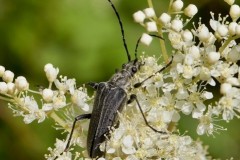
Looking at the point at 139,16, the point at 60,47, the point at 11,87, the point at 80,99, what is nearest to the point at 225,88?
the point at 139,16

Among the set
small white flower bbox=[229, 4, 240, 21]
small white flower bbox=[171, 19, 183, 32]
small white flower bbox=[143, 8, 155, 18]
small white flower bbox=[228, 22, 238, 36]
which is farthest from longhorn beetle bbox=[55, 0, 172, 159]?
small white flower bbox=[229, 4, 240, 21]

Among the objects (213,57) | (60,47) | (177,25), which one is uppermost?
(60,47)

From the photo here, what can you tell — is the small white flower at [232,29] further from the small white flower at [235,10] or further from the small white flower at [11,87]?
the small white flower at [11,87]

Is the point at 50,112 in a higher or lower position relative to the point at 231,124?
lower

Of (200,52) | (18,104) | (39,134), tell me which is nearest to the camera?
(200,52)

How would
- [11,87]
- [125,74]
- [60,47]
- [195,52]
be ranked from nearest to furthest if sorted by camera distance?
[195,52] → [11,87] → [125,74] → [60,47]

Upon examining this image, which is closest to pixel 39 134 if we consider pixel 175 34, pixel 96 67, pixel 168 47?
Result: pixel 96 67

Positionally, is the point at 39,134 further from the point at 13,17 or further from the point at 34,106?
the point at 34,106

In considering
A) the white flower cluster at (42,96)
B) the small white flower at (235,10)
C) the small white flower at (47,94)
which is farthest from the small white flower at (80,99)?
the small white flower at (235,10)

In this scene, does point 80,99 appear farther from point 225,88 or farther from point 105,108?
point 225,88
